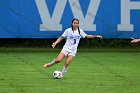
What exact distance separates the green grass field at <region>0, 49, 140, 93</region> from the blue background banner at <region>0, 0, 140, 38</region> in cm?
100

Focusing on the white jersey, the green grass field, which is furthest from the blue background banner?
the white jersey

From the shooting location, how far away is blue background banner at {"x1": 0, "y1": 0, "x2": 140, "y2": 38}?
82.5ft

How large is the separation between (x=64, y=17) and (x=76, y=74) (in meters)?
8.67

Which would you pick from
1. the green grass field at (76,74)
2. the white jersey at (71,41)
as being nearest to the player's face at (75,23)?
the white jersey at (71,41)

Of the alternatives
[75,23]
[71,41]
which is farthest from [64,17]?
[75,23]

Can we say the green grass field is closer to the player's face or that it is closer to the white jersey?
the white jersey

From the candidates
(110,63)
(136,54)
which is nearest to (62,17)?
(136,54)

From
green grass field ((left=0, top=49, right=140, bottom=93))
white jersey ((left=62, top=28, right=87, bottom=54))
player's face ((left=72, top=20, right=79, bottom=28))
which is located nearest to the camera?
green grass field ((left=0, top=49, right=140, bottom=93))

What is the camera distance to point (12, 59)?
71.9 ft

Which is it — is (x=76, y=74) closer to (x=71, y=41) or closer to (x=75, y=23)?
(x=71, y=41)

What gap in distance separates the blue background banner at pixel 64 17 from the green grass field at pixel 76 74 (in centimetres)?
100

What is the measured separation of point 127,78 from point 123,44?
12840mm

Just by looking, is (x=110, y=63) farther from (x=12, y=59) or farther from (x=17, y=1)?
(x=17, y=1)

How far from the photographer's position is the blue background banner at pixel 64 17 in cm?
2514
